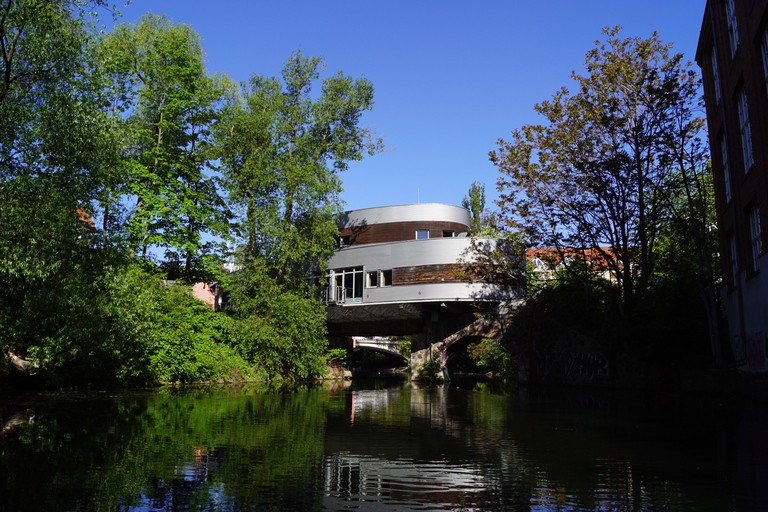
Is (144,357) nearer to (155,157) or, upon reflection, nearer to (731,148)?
(155,157)

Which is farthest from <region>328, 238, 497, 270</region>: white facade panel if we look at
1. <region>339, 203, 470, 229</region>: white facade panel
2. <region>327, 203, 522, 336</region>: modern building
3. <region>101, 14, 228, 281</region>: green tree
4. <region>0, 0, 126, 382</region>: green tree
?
<region>0, 0, 126, 382</region>: green tree

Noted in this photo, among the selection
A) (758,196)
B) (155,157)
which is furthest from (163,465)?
(155,157)

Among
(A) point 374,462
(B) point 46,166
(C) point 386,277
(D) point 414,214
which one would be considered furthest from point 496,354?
(A) point 374,462

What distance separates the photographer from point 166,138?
35.0 metres

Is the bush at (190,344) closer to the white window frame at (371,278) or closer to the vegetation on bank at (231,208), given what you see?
the vegetation on bank at (231,208)

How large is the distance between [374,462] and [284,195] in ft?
98.3

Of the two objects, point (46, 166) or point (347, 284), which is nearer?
point (46, 166)

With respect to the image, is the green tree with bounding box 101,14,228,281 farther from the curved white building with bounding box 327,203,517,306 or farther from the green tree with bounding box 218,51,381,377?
the curved white building with bounding box 327,203,517,306

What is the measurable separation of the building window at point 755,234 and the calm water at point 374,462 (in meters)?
7.15

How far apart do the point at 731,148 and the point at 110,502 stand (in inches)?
887

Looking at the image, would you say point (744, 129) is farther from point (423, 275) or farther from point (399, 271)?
point (399, 271)

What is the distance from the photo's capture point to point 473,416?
14078 millimetres

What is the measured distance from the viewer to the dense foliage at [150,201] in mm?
16672

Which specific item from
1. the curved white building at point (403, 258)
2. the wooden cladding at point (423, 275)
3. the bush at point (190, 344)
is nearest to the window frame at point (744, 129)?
the curved white building at point (403, 258)
